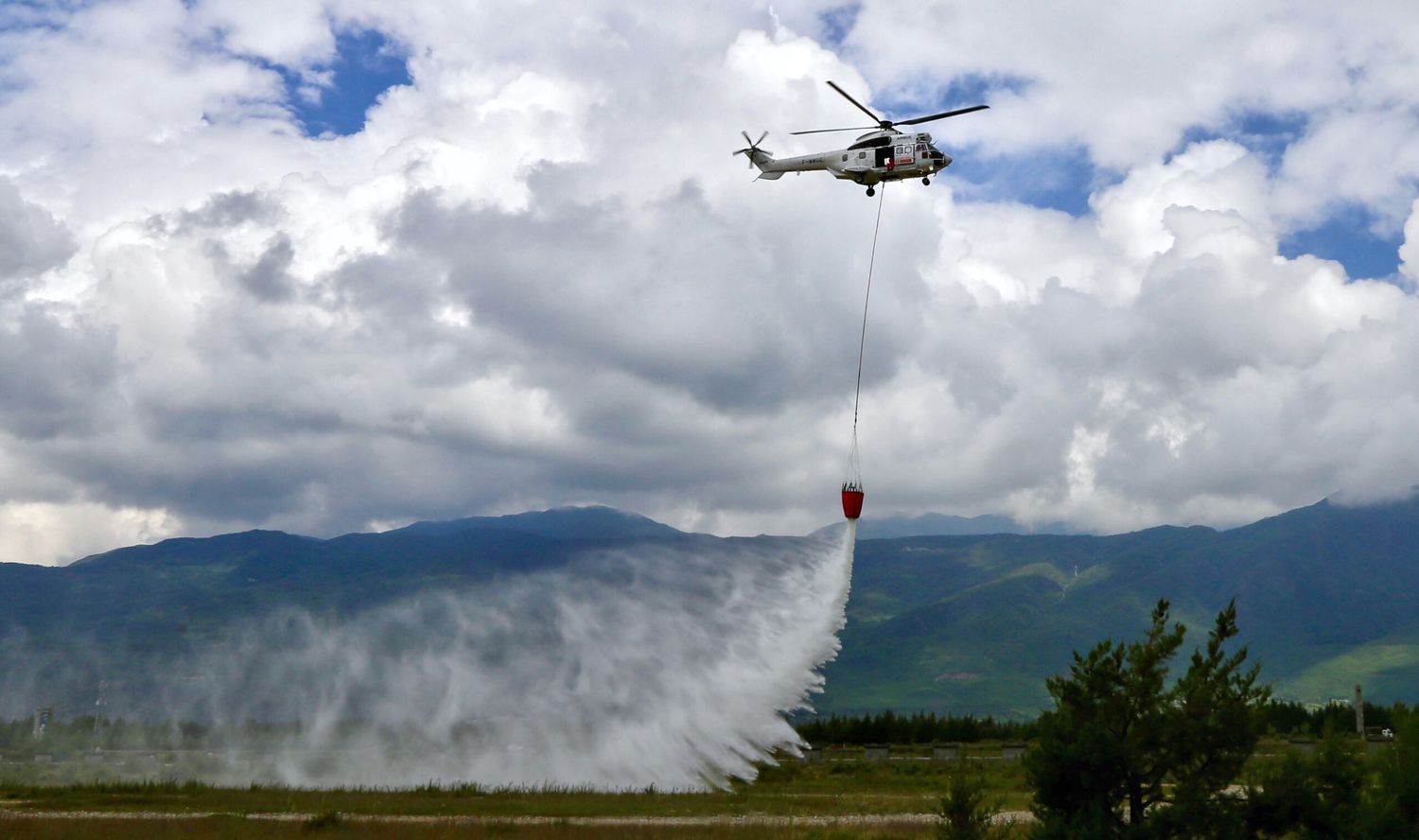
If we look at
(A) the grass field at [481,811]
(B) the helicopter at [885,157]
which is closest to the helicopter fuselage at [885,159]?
(B) the helicopter at [885,157]

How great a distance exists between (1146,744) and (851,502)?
27462 millimetres

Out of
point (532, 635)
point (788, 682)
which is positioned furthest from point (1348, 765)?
point (532, 635)

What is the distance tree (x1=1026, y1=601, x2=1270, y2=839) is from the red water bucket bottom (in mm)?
24403

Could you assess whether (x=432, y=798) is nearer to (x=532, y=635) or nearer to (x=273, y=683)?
(x=532, y=635)

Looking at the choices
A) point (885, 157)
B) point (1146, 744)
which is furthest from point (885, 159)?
point (1146, 744)

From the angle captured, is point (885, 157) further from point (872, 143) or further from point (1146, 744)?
point (1146, 744)

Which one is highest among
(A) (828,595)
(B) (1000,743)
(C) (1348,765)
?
(A) (828,595)

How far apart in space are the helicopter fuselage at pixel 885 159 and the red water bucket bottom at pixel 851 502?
1675 centimetres

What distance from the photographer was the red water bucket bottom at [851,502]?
5897 cm

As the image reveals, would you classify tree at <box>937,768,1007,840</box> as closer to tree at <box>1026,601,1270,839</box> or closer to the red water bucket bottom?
tree at <box>1026,601,1270,839</box>

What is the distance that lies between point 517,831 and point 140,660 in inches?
3365

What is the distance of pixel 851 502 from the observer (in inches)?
2355

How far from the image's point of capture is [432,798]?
64625 millimetres

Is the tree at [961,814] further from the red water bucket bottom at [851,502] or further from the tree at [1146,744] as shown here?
the red water bucket bottom at [851,502]
